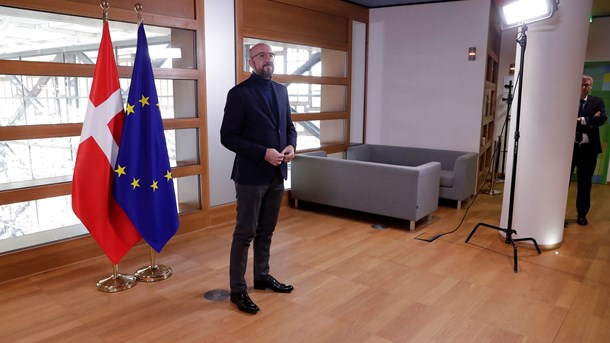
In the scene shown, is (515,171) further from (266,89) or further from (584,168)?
(266,89)

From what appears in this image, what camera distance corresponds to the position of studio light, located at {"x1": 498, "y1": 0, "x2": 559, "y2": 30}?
3.51 m

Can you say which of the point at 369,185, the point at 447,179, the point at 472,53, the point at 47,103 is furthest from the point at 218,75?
the point at 472,53

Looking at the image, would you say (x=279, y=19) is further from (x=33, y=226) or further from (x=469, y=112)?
(x=33, y=226)

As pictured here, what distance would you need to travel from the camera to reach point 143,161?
318 cm

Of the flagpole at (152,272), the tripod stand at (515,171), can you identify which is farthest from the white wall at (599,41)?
the flagpole at (152,272)

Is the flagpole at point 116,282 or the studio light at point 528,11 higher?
the studio light at point 528,11

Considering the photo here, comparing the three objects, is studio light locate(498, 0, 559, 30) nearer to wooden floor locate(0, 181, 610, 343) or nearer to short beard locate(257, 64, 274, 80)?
wooden floor locate(0, 181, 610, 343)

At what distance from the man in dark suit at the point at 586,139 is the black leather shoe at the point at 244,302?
3715 mm

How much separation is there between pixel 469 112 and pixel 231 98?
13.0ft

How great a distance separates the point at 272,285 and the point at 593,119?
3.65 metres

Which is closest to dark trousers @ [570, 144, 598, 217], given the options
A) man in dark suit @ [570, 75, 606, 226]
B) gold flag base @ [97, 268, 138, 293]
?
man in dark suit @ [570, 75, 606, 226]

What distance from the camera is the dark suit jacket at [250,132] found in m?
2.76

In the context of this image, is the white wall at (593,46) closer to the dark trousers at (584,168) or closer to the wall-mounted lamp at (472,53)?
the wall-mounted lamp at (472,53)

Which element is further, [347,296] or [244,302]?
[347,296]
